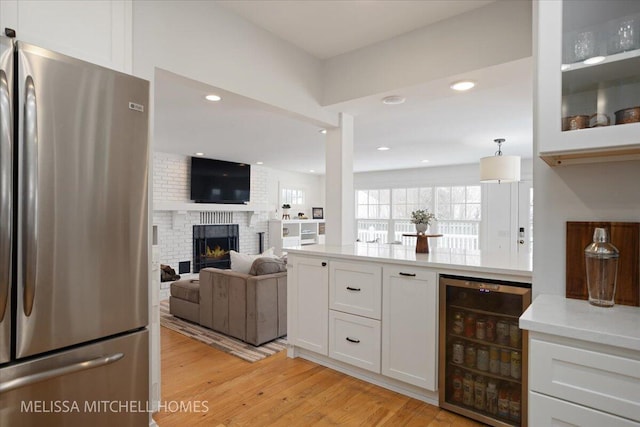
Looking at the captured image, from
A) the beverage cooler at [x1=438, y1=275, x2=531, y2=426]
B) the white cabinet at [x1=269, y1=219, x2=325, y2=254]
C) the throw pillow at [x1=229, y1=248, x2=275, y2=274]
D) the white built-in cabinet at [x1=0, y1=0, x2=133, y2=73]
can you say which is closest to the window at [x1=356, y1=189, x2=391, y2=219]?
the white cabinet at [x1=269, y1=219, x2=325, y2=254]

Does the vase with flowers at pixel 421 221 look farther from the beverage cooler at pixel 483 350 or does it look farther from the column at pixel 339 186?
the column at pixel 339 186

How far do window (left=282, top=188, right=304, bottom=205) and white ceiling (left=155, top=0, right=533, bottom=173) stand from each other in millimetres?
1534

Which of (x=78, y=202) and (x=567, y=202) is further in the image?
(x=567, y=202)

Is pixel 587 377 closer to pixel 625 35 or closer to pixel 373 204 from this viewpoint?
pixel 625 35

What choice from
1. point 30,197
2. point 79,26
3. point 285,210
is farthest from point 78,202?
point 285,210

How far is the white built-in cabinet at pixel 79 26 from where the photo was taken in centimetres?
142

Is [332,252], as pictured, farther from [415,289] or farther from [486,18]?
[486,18]

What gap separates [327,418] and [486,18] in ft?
8.80

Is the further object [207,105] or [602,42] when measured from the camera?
[207,105]

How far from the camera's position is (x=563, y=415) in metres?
1.08

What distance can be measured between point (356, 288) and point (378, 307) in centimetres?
21

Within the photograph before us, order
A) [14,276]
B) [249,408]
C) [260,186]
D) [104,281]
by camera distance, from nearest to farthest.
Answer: [14,276], [104,281], [249,408], [260,186]

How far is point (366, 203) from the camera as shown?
30.7ft

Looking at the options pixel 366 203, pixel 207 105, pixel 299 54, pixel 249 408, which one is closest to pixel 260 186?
pixel 366 203
